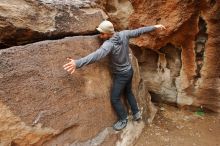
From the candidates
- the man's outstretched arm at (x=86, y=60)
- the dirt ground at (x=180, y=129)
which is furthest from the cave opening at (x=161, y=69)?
the man's outstretched arm at (x=86, y=60)

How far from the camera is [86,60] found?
322 cm

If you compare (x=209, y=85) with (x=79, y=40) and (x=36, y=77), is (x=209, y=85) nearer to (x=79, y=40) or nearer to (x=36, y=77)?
(x=79, y=40)

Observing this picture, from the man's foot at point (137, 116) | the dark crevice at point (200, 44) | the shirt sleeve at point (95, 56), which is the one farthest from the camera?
the dark crevice at point (200, 44)

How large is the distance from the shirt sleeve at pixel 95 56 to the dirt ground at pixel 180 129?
57.4 inches

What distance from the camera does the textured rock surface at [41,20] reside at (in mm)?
3311

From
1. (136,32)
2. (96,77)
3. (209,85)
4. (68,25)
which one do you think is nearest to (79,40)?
(68,25)

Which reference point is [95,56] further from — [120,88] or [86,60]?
[120,88]

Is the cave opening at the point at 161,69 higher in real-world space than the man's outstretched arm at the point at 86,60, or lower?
lower

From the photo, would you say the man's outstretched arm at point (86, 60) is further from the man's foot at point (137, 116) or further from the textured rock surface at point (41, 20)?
the man's foot at point (137, 116)

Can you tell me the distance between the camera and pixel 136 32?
12.5ft

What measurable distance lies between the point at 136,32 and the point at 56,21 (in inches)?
39.3

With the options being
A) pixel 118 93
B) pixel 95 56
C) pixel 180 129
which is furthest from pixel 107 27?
pixel 180 129

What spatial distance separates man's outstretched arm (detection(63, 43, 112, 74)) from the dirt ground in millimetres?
1473

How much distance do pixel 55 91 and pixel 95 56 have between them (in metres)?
0.58
